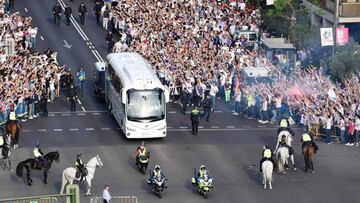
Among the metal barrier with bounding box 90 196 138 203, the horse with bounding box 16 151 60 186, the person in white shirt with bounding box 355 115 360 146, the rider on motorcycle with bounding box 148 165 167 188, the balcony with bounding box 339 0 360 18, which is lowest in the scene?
the metal barrier with bounding box 90 196 138 203

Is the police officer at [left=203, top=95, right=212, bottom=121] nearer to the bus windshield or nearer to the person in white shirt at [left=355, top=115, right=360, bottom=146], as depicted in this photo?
the bus windshield

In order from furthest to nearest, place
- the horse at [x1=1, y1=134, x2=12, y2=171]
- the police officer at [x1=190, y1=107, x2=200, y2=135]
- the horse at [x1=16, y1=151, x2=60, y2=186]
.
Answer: the police officer at [x1=190, y1=107, x2=200, y2=135]
the horse at [x1=1, y1=134, x2=12, y2=171]
the horse at [x1=16, y1=151, x2=60, y2=186]

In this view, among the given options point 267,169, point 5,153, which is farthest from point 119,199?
point 5,153

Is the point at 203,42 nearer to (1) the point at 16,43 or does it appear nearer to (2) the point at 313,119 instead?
(1) the point at 16,43

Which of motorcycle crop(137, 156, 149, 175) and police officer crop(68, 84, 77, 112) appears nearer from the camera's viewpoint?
motorcycle crop(137, 156, 149, 175)

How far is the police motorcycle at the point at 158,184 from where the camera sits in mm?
44188

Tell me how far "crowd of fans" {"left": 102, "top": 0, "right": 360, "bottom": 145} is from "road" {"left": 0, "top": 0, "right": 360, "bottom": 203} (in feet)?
3.90

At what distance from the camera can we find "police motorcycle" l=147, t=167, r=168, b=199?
44188 mm

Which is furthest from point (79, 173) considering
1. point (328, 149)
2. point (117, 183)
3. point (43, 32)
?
point (43, 32)

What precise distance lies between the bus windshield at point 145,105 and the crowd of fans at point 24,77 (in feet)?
20.8

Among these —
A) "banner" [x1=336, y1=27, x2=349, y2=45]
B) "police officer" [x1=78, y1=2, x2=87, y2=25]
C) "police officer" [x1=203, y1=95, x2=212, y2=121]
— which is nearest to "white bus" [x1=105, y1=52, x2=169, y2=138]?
"police officer" [x1=203, y1=95, x2=212, y2=121]

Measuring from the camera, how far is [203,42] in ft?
223

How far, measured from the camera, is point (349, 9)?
7131 cm

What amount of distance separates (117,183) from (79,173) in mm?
2566
